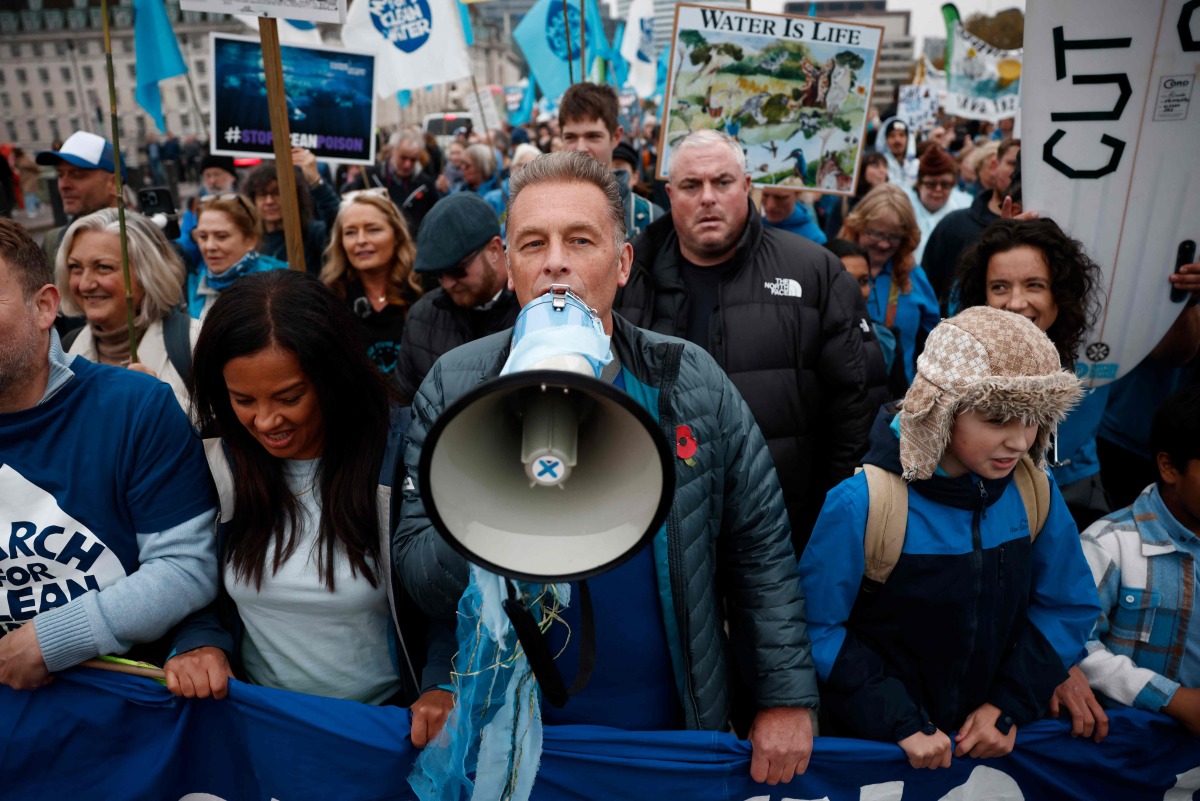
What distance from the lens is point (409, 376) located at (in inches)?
124

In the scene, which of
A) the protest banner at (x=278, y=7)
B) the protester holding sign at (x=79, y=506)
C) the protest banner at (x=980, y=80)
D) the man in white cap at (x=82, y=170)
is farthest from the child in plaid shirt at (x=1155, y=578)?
the protest banner at (x=980, y=80)

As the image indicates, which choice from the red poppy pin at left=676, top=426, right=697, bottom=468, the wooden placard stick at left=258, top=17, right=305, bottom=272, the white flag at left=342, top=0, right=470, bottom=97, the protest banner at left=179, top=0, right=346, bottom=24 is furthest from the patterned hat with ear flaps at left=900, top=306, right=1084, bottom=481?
the white flag at left=342, top=0, right=470, bottom=97

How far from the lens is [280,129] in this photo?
9.41 feet

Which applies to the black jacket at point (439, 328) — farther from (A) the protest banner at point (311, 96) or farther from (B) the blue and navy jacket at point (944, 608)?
(A) the protest banner at point (311, 96)

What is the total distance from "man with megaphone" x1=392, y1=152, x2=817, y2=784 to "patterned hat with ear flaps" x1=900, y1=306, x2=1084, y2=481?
1.06 ft

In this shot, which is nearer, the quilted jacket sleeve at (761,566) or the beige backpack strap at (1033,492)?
the quilted jacket sleeve at (761,566)

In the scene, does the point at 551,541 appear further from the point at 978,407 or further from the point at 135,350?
the point at 135,350

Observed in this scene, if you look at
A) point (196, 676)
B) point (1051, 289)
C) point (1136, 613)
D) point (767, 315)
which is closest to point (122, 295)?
point (196, 676)

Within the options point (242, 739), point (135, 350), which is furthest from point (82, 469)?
point (135, 350)

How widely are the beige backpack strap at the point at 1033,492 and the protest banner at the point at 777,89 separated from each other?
2.30 meters

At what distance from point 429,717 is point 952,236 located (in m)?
3.93

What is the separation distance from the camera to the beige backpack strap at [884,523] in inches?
72.9

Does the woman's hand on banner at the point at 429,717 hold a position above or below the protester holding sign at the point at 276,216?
below

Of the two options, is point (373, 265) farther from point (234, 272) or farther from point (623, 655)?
point (623, 655)
